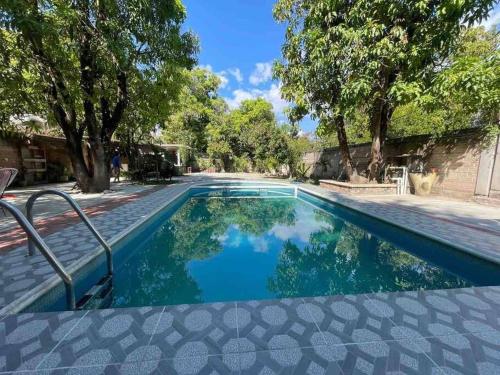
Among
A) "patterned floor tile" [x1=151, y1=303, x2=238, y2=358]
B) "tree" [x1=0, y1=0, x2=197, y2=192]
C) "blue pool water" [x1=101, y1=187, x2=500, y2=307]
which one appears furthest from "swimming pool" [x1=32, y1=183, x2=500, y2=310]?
"tree" [x1=0, y1=0, x2=197, y2=192]

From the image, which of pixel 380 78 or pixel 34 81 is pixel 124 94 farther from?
pixel 380 78

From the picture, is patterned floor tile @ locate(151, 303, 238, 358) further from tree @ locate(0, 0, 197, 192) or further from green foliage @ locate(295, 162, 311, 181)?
green foliage @ locate(295, 162, 311, 181)

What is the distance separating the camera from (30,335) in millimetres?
1816

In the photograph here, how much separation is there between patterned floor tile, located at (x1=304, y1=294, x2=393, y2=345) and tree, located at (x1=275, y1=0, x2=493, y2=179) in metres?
6.83

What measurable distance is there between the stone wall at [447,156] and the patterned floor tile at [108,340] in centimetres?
976

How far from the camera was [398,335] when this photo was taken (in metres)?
1.86

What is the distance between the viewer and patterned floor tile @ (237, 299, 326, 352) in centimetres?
178

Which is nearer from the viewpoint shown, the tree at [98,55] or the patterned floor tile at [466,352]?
the patterned floor tile at [466,352]

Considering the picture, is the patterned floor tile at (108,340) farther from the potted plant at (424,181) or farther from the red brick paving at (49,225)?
the potted plant at (424,181)

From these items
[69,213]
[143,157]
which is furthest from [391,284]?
[143,157]

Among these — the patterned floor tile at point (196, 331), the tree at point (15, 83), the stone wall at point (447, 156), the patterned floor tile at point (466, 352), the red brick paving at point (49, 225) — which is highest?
the tree at point (15, 83)

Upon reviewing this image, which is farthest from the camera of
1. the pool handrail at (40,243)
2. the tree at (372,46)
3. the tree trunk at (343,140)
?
the tree trunk at (343,140)

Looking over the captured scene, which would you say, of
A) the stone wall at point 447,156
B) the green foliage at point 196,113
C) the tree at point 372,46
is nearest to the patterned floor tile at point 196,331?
the tree at point 372,46

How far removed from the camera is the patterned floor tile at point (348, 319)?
1851 millimetres
